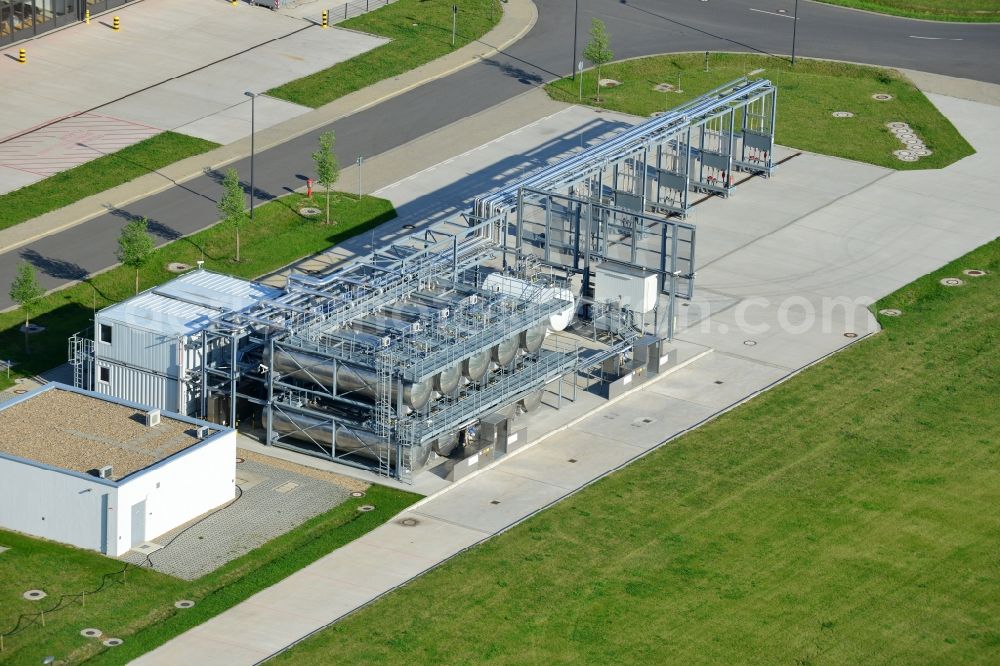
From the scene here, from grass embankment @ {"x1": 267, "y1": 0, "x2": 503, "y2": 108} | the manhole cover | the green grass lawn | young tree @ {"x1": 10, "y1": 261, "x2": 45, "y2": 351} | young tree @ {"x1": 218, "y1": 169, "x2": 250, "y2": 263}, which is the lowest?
the manhole cover

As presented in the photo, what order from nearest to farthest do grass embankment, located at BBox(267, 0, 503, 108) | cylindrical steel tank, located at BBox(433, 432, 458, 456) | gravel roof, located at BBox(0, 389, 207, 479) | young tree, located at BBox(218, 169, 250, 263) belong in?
1. gravel roof, located at BBox(0, 389, 207, 479)
2. cylindrical steel tank, located at BBox(433, 432, 458, 456)
3. young tree, located at BBox(218, 169, 250, 263)
4. grass embankment, located at BBox(267, 0, 503, 108)

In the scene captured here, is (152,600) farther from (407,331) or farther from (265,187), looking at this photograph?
(265,187)

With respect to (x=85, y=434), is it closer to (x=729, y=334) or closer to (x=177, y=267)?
(x=177, y=267)

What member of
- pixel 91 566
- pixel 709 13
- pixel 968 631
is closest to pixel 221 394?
pixel 91 566

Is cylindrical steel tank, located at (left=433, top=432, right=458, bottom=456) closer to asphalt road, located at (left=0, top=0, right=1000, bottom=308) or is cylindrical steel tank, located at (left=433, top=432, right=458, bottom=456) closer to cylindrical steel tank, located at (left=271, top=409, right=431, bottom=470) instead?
cylindrical steel tank, located at (left=271, top=409, right=431, bottom=470)

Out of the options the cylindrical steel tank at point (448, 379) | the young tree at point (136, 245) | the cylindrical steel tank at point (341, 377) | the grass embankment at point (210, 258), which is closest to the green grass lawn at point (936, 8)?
the grass embankment at point (210, 258)

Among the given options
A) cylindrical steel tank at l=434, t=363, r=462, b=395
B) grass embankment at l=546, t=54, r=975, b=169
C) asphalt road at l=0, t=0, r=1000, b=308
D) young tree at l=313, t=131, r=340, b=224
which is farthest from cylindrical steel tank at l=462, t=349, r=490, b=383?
grass embankment at l=546, t=54, r=975, b=169
